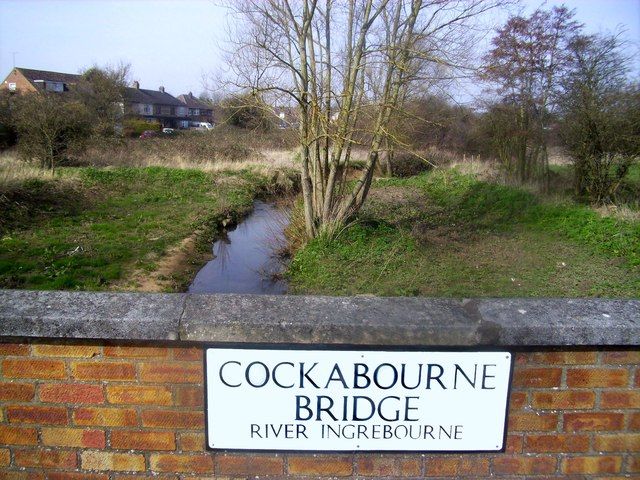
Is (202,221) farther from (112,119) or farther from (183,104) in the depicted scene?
(183,104)

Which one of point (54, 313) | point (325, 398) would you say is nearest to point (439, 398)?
point (325, 398)

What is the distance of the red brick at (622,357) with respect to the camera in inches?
75.1

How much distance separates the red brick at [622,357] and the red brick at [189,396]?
142 cm

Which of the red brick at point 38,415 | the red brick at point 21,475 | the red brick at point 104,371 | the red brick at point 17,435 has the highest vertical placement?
the red brick at point 104,371

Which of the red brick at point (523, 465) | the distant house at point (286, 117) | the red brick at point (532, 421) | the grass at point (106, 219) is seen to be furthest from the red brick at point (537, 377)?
the distant house at point (286, 117)

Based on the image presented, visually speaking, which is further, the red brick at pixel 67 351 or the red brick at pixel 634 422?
the red brick at pixel 634 422

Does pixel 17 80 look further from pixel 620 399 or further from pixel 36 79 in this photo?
pixel 620 399

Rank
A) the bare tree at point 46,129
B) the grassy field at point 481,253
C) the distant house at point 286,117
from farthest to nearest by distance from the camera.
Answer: the bare tree at point 46,129 < the distant house at point 286,117 < the grassy field at point 481,253

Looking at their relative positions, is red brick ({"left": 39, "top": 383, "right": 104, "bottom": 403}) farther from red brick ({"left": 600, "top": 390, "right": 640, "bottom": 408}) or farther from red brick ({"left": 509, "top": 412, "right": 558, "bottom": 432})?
red brick ({"left": 600, "top": 390, "right": 640, "bottom": 408})

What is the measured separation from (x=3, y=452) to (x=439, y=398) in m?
1.58

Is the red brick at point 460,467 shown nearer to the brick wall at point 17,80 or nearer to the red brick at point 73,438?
the red brick at point 73,438

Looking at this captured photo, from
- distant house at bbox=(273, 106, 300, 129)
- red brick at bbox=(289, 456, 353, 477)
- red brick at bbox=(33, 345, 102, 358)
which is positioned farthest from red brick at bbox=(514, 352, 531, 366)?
distant house at bbox=(273, 106, 300, 129)

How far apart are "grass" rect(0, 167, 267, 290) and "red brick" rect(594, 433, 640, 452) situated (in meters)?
8.10

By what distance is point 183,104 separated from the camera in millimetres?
69062
